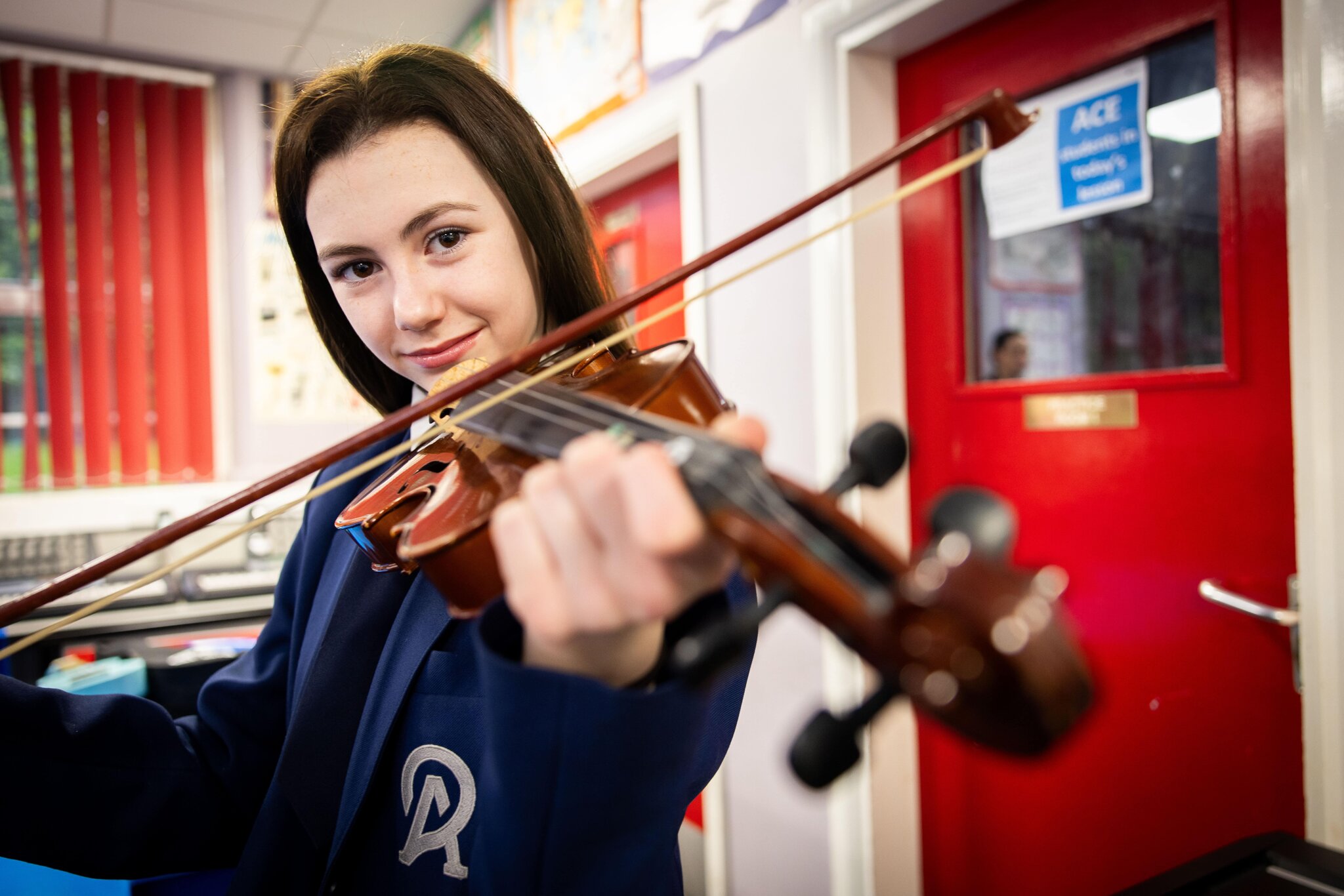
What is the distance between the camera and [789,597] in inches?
14.8

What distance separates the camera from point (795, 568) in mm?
375

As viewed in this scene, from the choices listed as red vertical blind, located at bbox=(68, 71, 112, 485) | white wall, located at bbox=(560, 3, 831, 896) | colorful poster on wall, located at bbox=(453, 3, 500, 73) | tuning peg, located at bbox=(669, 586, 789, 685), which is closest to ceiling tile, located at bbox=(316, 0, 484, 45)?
colorful poster on wall, located at bbox=(453, 3, 500, 73)

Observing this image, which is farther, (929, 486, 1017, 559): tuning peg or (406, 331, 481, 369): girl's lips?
(406, 331, 481, 369): girl's lips

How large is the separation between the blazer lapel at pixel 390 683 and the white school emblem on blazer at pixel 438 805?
0.04 metres

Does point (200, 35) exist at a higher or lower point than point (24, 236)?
higher

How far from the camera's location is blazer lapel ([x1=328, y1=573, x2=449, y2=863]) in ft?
2.39

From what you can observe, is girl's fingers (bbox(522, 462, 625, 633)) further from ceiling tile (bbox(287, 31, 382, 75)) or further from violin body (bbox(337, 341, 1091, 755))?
ceiling tile (bbox(287, 31, 382, 75))

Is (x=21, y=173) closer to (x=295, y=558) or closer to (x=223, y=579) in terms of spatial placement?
(x=223, y=579)

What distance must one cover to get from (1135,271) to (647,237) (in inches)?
57.0

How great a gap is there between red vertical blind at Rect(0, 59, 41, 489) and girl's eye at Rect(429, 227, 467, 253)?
3.25 meters

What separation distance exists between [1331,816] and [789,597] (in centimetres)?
106

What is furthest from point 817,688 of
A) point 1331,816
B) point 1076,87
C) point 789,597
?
point 789,597

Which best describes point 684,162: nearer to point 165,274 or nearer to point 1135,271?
point 1135,271

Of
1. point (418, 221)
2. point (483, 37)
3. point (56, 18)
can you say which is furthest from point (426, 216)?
point (56, 18)
